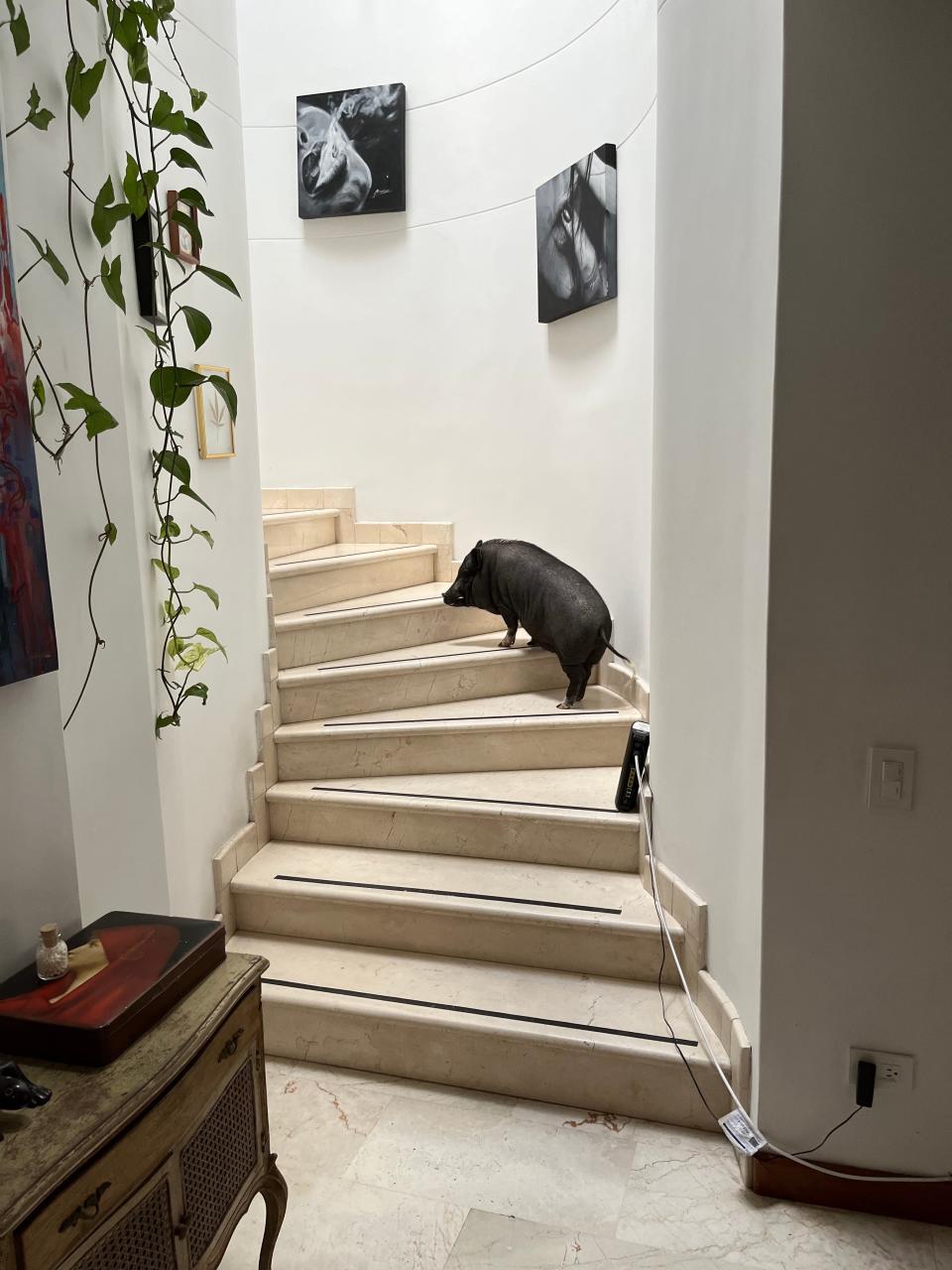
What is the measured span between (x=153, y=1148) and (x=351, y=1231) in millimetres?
919

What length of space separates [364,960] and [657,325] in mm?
2046

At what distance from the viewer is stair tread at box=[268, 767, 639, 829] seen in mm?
2938

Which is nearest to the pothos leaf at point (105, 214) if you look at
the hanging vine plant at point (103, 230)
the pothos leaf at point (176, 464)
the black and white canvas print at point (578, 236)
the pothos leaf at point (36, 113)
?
the hanging vine plant at point (103, 230)

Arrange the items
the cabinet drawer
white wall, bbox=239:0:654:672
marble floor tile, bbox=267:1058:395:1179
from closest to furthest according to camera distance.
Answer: the cabinet drawer
marble floor tile, bbox=267:1058:395:1179
white wall, bbox=239:0:654:672

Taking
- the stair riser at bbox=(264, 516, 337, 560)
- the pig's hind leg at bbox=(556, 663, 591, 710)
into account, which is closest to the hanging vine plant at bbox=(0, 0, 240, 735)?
the pig's hind leg at bbox=(556, 663, 591, 710)

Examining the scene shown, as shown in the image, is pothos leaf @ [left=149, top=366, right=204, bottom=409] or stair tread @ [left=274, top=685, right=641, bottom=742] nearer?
pothos leaf @ [left=149, top=366, right=204, bottom=409]

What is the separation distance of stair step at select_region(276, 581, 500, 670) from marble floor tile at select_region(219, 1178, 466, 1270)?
1.88 m

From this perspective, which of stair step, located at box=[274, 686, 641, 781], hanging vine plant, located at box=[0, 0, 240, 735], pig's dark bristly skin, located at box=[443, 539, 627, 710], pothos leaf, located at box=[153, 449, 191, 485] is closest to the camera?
hanging vine plant, located at box=[0, 0, 240, 735]

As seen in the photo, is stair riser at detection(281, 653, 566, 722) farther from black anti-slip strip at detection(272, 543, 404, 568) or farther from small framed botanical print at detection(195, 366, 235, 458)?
small framed botanical print at detection(195, 366, 235, 458)

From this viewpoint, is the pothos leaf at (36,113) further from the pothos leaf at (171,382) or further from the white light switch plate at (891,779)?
the white light switch plate at (891,779)


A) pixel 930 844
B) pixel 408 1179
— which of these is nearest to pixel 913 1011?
pixel 930 844

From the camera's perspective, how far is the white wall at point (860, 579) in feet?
5.55

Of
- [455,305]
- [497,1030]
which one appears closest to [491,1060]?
[497,1030]

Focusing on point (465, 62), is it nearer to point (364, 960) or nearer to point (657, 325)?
point (657, 325)
